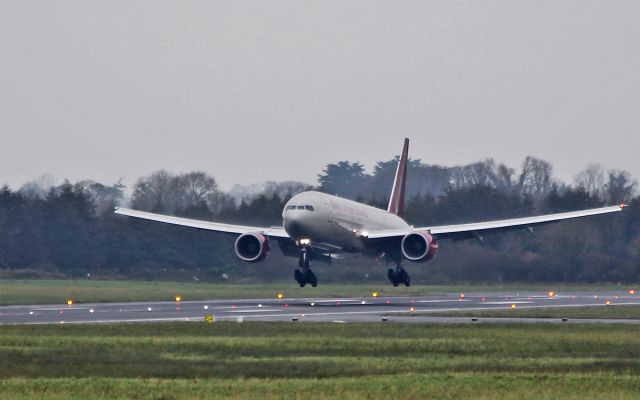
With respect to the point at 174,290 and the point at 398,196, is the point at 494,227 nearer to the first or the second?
the point at 398,196

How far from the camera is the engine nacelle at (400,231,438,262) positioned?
68.0 meters

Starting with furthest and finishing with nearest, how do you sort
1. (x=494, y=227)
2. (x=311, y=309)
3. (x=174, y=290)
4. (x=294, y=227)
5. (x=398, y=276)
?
(x=494, y=227) → (x=174, y=290) → (x=398, y=276) → (x=294, y=227) → (x=311, y=309)

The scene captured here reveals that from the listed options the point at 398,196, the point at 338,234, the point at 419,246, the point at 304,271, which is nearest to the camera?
the point at 338,234

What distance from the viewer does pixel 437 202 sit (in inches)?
3590

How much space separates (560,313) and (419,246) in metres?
18.8

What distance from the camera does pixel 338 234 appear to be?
66688mm

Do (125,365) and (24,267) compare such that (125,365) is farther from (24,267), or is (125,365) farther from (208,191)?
(208,191)

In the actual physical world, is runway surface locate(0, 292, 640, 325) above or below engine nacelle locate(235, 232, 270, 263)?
below

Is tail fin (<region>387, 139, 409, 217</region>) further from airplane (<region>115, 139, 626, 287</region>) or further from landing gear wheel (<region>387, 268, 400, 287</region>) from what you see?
landing gear wheel (<region>387, 268, 400, 287</region>)

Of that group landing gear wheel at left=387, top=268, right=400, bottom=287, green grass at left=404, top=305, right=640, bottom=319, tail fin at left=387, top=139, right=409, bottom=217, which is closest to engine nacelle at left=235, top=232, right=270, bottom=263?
landing gear wheel at left=387, top=268, right=400, bottom=287

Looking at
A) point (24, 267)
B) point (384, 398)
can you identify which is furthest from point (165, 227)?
point (384, 398)

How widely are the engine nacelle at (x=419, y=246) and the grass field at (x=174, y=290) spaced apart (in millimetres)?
2074

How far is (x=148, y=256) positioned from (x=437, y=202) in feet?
61.1

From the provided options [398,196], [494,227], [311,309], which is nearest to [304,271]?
[494,227]
